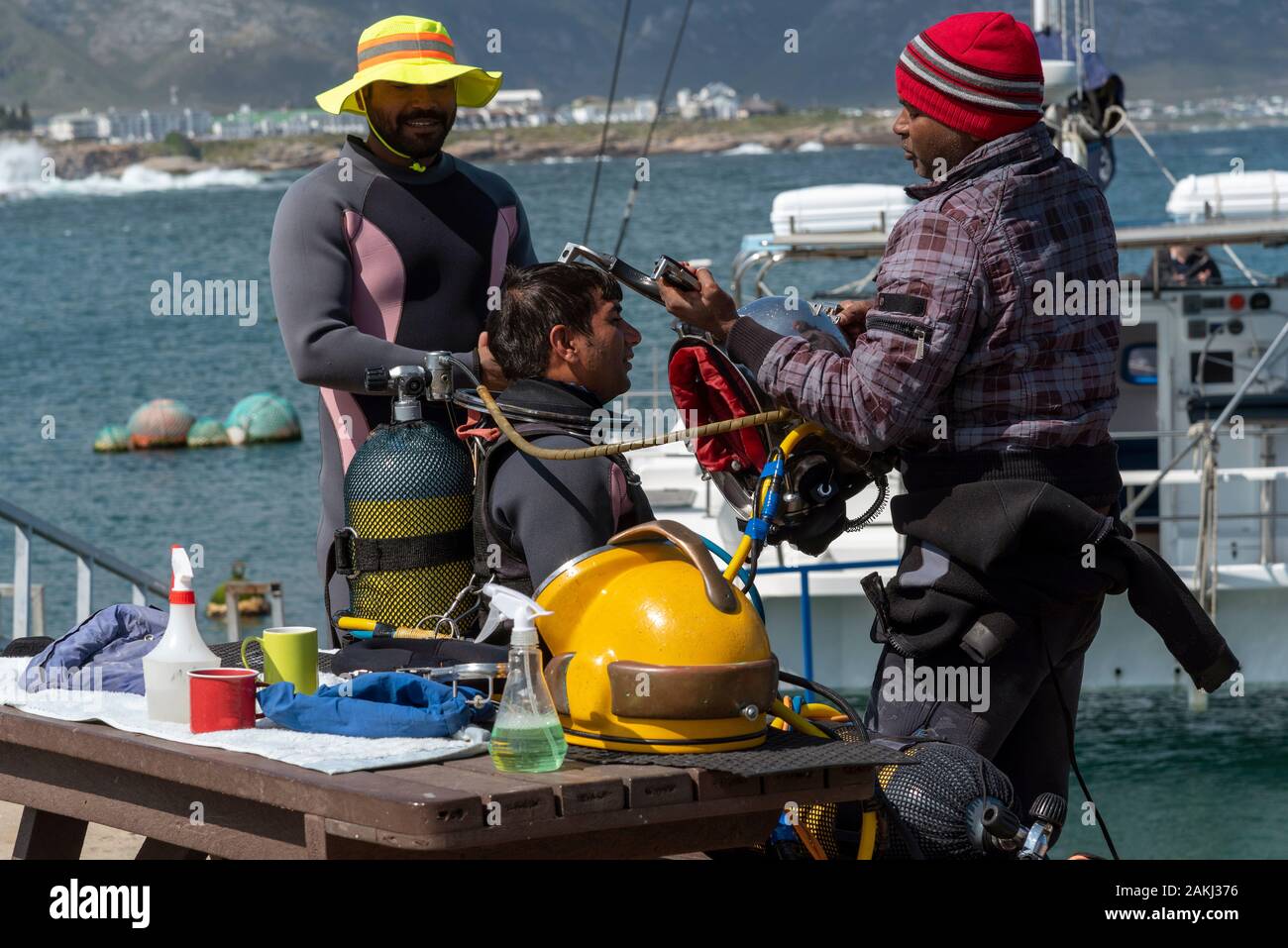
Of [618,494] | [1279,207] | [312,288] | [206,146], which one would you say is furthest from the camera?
[206,146]

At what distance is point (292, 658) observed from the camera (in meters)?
3.32

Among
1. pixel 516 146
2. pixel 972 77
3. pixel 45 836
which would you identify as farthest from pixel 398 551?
pixel 516 146

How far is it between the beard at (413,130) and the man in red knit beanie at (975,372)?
97cm

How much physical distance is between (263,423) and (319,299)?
2831 centimetres

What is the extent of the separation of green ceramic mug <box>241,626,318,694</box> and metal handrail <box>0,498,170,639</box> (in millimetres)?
3513

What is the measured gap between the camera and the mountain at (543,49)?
510 ft

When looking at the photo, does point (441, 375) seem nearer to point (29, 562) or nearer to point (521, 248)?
point (521, 248)

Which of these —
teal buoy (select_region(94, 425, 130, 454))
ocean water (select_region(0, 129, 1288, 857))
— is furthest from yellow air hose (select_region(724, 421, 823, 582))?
teal buoy (select_region(94, 425, 130, 454))

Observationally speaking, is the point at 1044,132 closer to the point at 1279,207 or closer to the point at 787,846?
the point at 787,846

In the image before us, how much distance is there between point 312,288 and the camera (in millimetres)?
4219

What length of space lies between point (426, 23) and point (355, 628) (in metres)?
1.44
